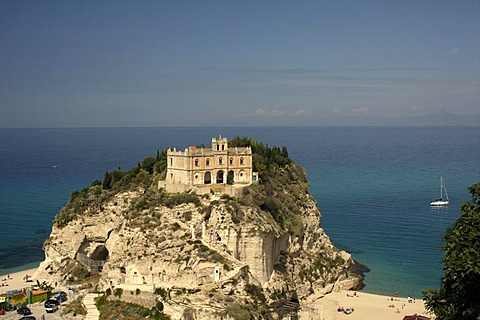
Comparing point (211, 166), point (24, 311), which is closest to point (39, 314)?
point (24, 311)

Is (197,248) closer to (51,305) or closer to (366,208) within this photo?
(51,305)

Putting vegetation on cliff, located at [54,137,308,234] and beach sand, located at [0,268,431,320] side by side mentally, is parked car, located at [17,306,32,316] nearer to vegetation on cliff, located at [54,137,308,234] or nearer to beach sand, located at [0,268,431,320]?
beach sand, located at [0,268,431,320]

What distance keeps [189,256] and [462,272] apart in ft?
64.5

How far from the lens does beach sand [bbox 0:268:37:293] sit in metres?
47.3

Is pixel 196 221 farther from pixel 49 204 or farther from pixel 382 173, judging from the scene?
pixel 382 173

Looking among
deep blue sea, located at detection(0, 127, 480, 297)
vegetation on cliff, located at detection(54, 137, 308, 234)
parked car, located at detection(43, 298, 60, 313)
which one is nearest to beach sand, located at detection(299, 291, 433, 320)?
deep blue sea, located at detection(0, 127, 480, 297)

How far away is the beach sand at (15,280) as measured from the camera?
155 ft

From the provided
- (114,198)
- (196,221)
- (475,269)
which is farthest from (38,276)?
(475,269)

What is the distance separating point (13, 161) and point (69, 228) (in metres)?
120

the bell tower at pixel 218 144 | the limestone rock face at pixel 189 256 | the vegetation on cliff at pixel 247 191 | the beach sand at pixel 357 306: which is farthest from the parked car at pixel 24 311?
the bell tower at pixel 218 144

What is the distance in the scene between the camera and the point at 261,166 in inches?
2040

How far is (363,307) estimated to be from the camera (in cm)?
4484

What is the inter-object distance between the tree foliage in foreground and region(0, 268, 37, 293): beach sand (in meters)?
33.9

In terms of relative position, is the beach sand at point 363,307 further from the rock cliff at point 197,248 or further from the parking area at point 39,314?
the parking area at point 39,314
